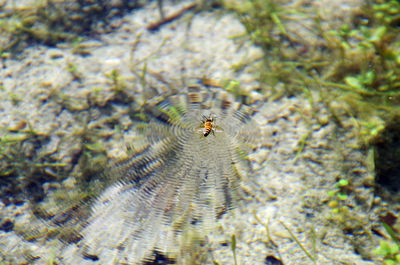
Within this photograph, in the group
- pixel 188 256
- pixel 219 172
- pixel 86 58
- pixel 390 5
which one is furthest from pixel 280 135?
pixel 86 58

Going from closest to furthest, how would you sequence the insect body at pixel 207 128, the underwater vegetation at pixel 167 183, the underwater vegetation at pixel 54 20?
1. the underwater vegetation at pixel 167 183
2. the insect body at pixel 207 128
3. the underwater vegetation at pixel 54 20

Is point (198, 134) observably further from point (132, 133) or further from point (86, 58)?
point (86, 58)

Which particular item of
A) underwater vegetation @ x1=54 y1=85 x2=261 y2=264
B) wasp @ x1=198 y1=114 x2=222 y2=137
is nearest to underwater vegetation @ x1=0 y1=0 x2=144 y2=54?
underwater vegetation @ x1=54 y1=85 x2=261 y2=264

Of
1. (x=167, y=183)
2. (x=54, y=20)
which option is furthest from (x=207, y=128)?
(x=54, y=20)

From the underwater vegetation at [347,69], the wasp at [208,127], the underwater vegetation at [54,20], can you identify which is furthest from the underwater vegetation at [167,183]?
the underwater vegetation at [54,20]

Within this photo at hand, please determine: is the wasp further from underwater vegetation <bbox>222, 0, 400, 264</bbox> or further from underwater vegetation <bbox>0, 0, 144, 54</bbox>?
underwater vegetation <bbox>0, 0, 144, 54</bbox>

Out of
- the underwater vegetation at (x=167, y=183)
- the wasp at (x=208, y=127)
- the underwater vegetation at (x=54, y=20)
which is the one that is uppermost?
the underwater vegetation at (x=54, y=20)

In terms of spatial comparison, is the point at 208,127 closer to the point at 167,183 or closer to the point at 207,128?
the point at 207,128

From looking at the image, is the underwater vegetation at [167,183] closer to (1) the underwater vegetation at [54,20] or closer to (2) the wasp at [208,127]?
(2) the wasp at [208,127]
